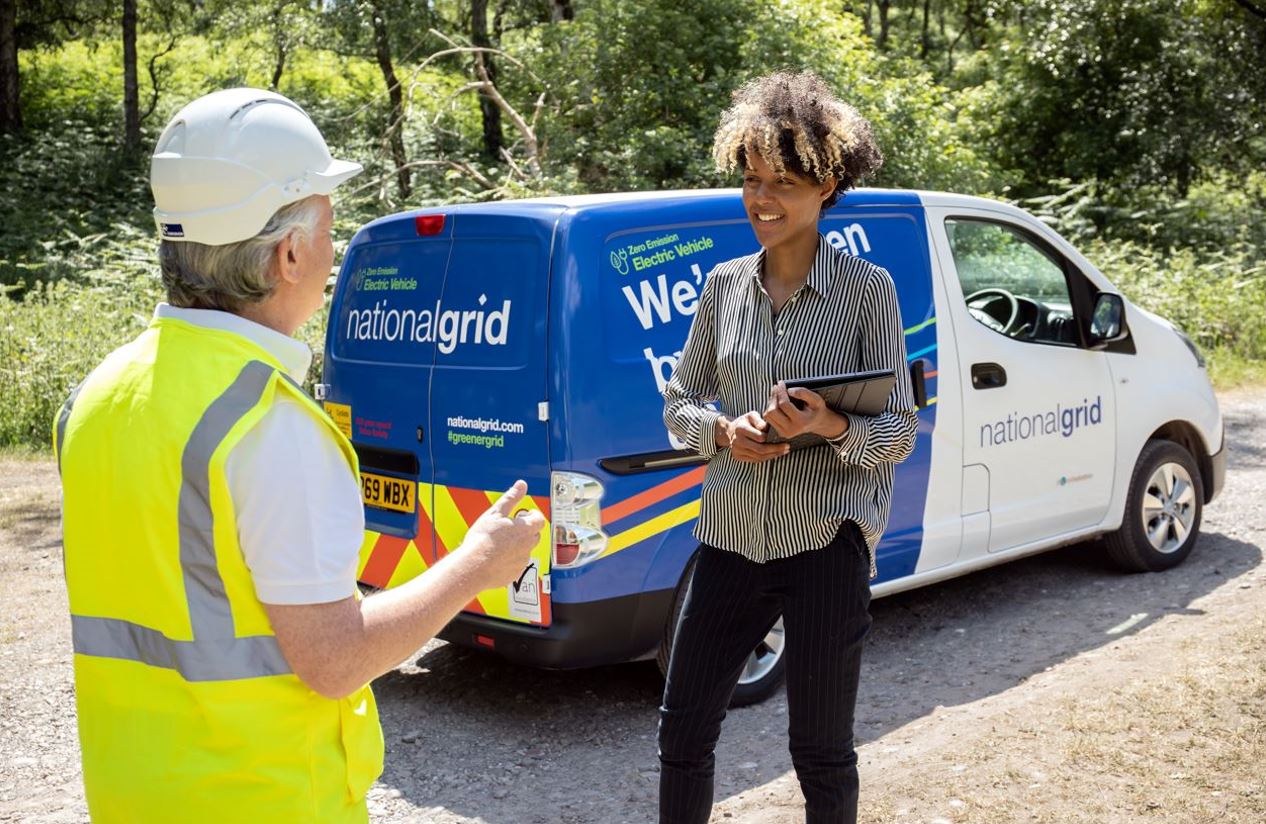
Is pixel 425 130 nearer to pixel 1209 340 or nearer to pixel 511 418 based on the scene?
pixel 1209 340

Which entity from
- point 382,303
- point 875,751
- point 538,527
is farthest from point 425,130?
point 538,527

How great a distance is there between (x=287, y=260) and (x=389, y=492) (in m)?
3.46

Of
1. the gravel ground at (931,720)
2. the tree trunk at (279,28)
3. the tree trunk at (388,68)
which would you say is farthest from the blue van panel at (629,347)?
the tree trunk at (279,28)

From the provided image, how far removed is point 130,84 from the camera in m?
21.7

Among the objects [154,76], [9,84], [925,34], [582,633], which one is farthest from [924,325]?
[925,34]

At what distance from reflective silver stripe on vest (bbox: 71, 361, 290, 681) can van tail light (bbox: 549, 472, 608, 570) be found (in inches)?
116

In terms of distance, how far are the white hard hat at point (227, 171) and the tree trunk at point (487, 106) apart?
656 inches

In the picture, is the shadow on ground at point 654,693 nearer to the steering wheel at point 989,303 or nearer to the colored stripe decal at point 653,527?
the colored stripe decal at point 653,527

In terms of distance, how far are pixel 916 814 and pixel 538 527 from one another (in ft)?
8.33

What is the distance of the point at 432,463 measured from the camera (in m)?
5.04

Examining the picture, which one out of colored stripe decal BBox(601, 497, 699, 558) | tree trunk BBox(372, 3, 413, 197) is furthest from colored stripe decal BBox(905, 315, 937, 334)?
tree trunk BBox(372, 3, 413, 197)

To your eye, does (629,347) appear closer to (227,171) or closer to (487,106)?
(227,171)

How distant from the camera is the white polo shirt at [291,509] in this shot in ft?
5.52

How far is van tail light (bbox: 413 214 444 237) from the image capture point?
17.0 feet
